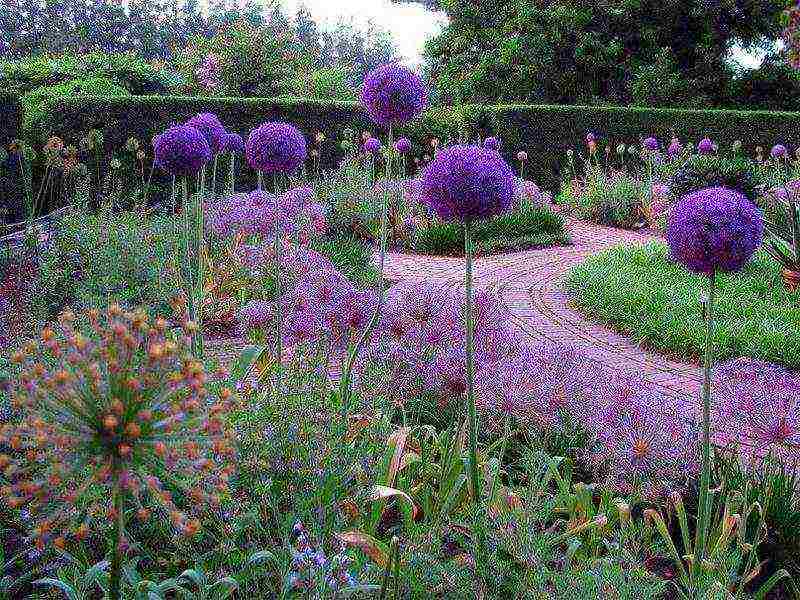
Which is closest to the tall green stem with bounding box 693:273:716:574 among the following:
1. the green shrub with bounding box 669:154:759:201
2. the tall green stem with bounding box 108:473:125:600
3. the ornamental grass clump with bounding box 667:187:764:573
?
the ornamental grass clump with bounding box 667:187:764:573

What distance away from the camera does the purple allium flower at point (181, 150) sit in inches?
117

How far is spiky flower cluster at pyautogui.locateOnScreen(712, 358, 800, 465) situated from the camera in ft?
9.91

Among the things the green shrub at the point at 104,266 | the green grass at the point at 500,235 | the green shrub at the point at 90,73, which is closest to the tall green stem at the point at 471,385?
the green shrub at the point at 104,266

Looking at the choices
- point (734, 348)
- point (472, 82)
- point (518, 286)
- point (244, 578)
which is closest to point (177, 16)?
point (472, 82)

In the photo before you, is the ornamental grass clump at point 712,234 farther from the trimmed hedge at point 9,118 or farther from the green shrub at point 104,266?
the trimmed hedge at point 9,118

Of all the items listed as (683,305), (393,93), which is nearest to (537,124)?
(683,305)

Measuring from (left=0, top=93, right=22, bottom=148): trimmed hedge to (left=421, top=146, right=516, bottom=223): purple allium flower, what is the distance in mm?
7678

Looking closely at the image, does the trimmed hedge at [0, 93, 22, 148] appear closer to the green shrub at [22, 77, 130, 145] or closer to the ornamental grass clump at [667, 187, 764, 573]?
the green shrub at [22, 77, 130, 145]

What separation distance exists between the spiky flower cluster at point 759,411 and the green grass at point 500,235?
4537 mm

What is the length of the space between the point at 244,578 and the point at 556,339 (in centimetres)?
378

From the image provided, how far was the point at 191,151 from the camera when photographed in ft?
9.84

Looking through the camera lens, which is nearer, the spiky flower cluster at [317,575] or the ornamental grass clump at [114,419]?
the ornamental grass clump at [114,419]

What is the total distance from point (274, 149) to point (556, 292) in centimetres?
389

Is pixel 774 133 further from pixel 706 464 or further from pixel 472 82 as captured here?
pixel 706 464
